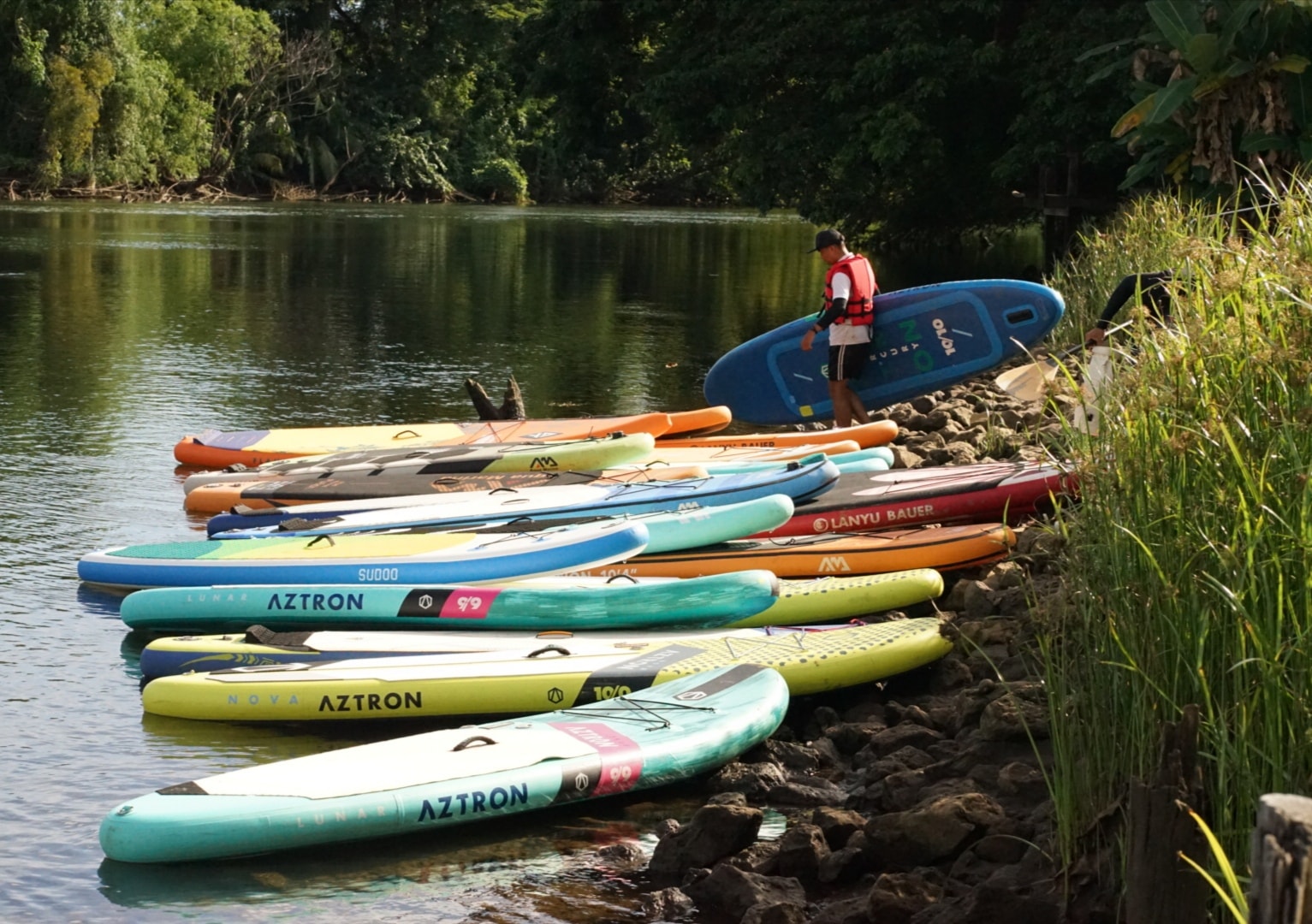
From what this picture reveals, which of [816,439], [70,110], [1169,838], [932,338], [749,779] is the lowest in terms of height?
[749,779]

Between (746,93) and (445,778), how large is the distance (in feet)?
60.0

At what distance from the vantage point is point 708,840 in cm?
486

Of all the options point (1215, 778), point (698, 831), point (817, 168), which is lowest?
point (698, 831)

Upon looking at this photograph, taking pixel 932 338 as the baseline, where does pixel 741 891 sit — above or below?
below

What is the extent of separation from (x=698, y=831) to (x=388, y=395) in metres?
10.5

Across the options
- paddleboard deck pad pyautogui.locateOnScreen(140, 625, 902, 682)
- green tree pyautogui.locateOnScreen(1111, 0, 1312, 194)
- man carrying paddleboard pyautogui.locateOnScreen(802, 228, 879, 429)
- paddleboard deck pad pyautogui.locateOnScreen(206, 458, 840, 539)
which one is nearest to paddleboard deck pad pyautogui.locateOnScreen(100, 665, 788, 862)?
paddleboard deck pad pyautogui.locateOnScreen(140, 625, 902, 682)

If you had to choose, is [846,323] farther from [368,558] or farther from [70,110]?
[70,110]

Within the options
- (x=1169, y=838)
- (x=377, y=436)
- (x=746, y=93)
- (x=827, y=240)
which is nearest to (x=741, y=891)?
(x=1169, y=838)

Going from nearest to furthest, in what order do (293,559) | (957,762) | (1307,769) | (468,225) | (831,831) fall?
(1307,769) < (831,831) < (957,762) < (293,559) < (468,225)

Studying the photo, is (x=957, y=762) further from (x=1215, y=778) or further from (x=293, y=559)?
(x=293, y=559)

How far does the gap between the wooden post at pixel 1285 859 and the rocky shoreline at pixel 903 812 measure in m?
1.44

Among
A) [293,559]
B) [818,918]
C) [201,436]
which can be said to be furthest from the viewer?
[201,436]

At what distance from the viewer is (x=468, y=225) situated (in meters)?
44.4

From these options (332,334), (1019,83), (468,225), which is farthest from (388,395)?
(468,225)
